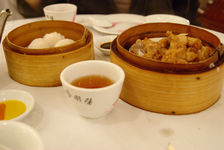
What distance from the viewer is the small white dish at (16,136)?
0.71 metres

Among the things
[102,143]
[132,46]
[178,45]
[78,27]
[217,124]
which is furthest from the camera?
[78,27]

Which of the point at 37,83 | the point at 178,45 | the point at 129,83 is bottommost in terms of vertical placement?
the point at 37,83

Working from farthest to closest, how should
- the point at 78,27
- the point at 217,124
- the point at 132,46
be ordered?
the point at 78,27, the point at 132,46, the point at 217,124

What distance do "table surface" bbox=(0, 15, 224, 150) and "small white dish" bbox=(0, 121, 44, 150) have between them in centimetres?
18

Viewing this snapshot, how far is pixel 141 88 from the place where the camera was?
1.09 metres

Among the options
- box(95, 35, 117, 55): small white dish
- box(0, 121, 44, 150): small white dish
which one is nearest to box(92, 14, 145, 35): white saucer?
box(95, 35, 117, 55): small white dish

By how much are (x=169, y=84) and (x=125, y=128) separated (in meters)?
0.26

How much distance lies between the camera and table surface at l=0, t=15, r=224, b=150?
0.93 m

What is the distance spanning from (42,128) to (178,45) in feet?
2.41

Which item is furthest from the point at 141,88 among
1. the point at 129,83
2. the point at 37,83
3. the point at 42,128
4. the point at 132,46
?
the point at 37,83

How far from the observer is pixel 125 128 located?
1.01 m

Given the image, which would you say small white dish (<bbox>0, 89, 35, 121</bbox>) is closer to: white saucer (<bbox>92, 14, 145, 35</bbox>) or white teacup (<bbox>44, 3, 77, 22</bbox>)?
white teacup (<bbox>44, 3, 77, 22</bbox>)

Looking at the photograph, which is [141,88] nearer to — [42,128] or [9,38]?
[42,128]

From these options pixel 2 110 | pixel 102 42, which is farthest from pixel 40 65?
pixel 102 42
